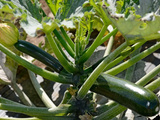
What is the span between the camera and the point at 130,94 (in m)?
Result: 1.21

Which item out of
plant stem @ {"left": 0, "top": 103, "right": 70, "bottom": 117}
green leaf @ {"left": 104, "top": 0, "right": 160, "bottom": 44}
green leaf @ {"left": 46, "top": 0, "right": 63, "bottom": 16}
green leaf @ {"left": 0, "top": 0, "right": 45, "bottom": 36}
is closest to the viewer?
green leaf @ {"left": 104, "top": 0, "right": 160, "bottom": 44}

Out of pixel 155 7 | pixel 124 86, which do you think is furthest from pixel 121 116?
pixel 155 7

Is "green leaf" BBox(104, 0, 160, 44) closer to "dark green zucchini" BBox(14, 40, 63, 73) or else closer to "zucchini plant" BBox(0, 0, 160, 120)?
"zucchini plant" BBox(0, 0, 160, 120)

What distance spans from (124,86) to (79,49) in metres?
0.33

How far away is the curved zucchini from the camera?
3.83 feet

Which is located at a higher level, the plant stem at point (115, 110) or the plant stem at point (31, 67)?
the plant stem at point (31, 67)

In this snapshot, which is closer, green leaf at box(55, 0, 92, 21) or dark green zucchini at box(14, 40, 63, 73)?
green leaf at box(55, 0, 92, 21)

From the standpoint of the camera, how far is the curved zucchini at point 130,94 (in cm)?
117

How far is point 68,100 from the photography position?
154cm

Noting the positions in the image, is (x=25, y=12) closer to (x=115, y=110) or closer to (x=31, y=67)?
(x=31, y=67)

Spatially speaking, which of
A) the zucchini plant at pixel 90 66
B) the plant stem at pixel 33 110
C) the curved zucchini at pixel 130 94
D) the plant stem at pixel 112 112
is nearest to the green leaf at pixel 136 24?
the zucchini plant at pixel 90 66

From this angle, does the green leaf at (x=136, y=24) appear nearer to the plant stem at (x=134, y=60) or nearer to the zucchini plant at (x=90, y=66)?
the zucchini plant at (x=90, y=66)

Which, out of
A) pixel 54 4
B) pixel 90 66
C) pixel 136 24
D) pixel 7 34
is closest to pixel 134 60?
pixel 90 66

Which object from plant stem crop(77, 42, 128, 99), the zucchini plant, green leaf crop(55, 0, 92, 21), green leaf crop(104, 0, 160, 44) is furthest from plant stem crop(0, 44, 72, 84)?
green leaf crop(104, 0, 160, 44)
